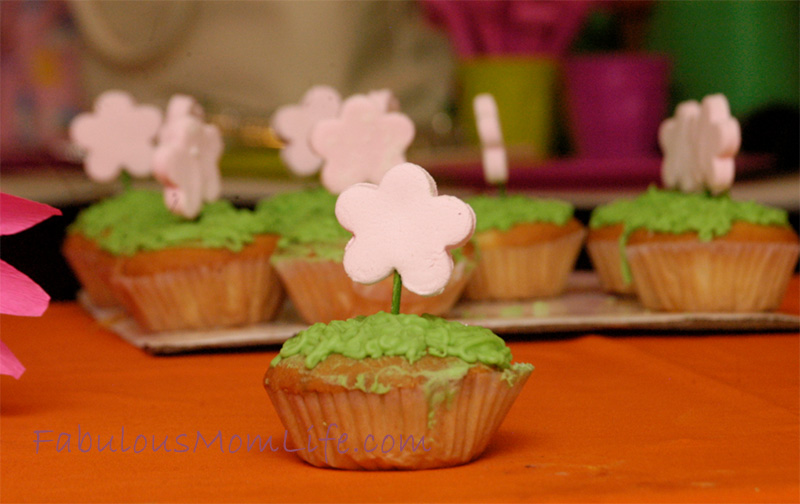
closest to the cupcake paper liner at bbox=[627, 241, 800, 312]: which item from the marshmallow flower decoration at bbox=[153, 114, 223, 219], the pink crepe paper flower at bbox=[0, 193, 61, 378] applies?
the marshmallow flower decoration at bbox=[153, 114, 223, 219]

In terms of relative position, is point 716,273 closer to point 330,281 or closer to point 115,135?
point 330,281

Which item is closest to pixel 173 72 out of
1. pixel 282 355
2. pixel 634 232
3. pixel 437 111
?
pixel 437 111

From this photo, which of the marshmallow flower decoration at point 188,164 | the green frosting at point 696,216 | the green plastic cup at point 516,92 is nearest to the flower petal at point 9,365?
the marshmallow flower decoration at point 188,164

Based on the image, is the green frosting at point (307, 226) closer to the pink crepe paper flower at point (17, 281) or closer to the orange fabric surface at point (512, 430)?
the orange fabric surface at point (512, 430)

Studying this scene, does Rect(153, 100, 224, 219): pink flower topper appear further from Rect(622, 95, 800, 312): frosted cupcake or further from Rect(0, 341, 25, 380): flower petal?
Rect(622, 95, 800, 312): frosted cupcake

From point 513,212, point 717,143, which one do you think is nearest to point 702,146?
point 717,143

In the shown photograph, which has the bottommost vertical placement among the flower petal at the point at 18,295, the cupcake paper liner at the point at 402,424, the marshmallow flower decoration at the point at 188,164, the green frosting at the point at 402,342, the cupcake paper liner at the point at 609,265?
the cupcake paper liner at the point at 609,265

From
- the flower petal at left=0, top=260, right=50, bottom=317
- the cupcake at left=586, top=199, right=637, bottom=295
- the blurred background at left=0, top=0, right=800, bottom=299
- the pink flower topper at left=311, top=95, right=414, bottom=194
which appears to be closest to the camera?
the flower petal at left=0, top=260, right=50, bottom=317
